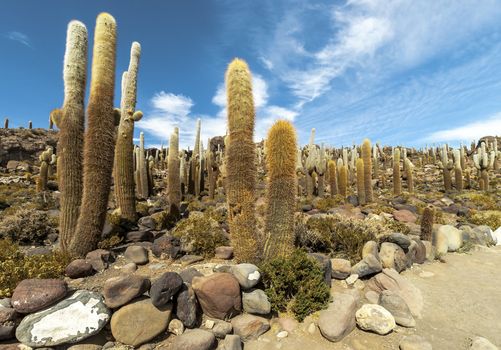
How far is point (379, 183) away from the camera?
89.8 ft

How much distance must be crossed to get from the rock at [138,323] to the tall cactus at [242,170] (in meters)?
1.96

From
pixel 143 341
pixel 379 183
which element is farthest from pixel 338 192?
pixel 143 341

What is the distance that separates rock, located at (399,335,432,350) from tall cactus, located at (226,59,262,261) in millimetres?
2654

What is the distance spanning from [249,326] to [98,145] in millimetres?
5084

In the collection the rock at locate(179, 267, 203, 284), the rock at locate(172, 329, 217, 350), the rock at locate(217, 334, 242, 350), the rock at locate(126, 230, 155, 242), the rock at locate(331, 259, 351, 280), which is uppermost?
the rock at locate(126, 230, 155, 242)

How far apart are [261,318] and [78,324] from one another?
2.55m

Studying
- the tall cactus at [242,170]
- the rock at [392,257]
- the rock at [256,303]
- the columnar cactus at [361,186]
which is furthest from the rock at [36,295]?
the columnar cactus at [361,186]

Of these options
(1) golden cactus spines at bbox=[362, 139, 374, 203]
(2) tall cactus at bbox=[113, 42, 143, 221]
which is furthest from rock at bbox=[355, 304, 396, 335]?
(1) golden cactus spines at bbox=[362, 139, 374, 203]

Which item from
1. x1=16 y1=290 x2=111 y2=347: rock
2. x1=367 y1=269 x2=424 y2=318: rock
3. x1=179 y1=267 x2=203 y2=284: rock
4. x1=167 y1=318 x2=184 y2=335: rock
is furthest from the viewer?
x1=367 y1=269 x2=424 y2=318: rock

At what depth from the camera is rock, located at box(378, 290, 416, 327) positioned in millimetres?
4664

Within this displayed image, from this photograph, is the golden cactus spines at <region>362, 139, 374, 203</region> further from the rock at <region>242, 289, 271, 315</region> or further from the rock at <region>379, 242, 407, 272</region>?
the rock at <region>242, 289, 271, 315</region>

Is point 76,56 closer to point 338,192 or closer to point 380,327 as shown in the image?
point 380,327

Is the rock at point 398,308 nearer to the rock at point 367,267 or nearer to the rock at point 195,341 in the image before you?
the rock at point 367,267

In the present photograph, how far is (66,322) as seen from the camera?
3.84 meters
